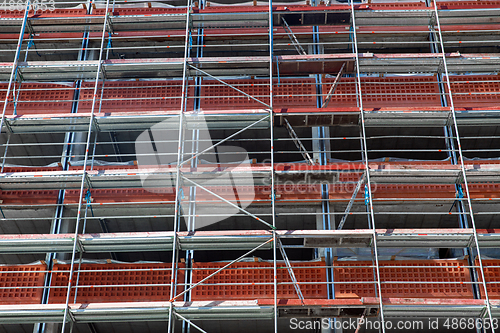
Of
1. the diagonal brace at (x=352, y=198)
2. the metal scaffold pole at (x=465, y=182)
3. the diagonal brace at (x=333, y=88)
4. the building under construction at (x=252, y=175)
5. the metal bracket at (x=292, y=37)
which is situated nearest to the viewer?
the metal scaffold pole at (x=465, y=182)

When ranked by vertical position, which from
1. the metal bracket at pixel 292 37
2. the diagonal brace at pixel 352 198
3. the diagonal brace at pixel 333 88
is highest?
the metal bracket at pixel 292 37

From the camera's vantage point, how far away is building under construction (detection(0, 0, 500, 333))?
13.1m

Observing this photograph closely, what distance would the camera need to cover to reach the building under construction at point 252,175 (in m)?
13.1

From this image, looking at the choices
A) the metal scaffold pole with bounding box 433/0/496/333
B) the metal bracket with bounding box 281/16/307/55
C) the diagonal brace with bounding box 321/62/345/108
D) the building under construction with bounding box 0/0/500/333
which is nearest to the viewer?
the metal scaffold pole with bounding box 433/0/496/333

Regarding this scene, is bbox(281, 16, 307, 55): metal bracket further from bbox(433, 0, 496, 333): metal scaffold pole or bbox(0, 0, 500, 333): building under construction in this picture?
bbox(433, 0, 496, 333): metal scaffold pole

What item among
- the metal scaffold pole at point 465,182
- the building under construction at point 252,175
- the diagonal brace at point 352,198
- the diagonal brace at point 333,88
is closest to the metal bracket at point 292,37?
the building under construction at point 252,175

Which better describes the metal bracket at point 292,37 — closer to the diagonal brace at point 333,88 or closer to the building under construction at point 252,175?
the building under construction at point 252,175

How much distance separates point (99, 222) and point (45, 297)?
3.19 metres

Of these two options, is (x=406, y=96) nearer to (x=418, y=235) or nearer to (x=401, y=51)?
(x=401, y=51)

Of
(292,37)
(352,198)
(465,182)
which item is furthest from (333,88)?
(465,182)

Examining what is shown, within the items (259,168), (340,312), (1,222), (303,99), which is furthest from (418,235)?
(1,222)

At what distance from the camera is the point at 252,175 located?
14242 mm

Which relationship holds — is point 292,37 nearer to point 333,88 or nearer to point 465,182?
point 333,88

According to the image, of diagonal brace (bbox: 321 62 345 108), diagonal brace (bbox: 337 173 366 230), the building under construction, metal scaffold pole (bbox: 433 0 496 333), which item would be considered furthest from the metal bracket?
diagonal brace (bbox: 337 173 366 230)
